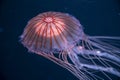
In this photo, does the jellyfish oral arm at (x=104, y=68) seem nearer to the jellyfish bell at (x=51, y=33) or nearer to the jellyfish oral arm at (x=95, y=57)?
the jellyfish oral arm at (x=95, y=57)

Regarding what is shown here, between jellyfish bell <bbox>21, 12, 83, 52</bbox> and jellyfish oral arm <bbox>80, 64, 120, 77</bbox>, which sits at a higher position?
jellyfish bell <bbox>21, 12, 83, 52</bbox>

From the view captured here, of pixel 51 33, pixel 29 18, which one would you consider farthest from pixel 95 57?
pixel 29 18

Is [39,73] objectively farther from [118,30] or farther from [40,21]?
[118,30]

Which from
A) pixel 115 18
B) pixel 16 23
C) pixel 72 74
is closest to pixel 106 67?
pixel 72 74

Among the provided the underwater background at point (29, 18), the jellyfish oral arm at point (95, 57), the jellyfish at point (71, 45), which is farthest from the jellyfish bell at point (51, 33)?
the underwater background at point (29, 18)

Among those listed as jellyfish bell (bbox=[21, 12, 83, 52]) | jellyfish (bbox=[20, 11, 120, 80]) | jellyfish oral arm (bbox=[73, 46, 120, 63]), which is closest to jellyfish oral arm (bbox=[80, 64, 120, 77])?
jellyfish (bbox=[20, 11, 120, 80])

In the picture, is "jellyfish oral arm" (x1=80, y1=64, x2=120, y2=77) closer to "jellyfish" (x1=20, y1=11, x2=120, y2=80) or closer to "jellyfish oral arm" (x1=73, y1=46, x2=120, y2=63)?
"jellyfish" (x1=20, y1=11, x2=120, y2=80)

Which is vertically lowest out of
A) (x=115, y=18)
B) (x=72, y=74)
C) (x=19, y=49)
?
(x=72, y=74)
